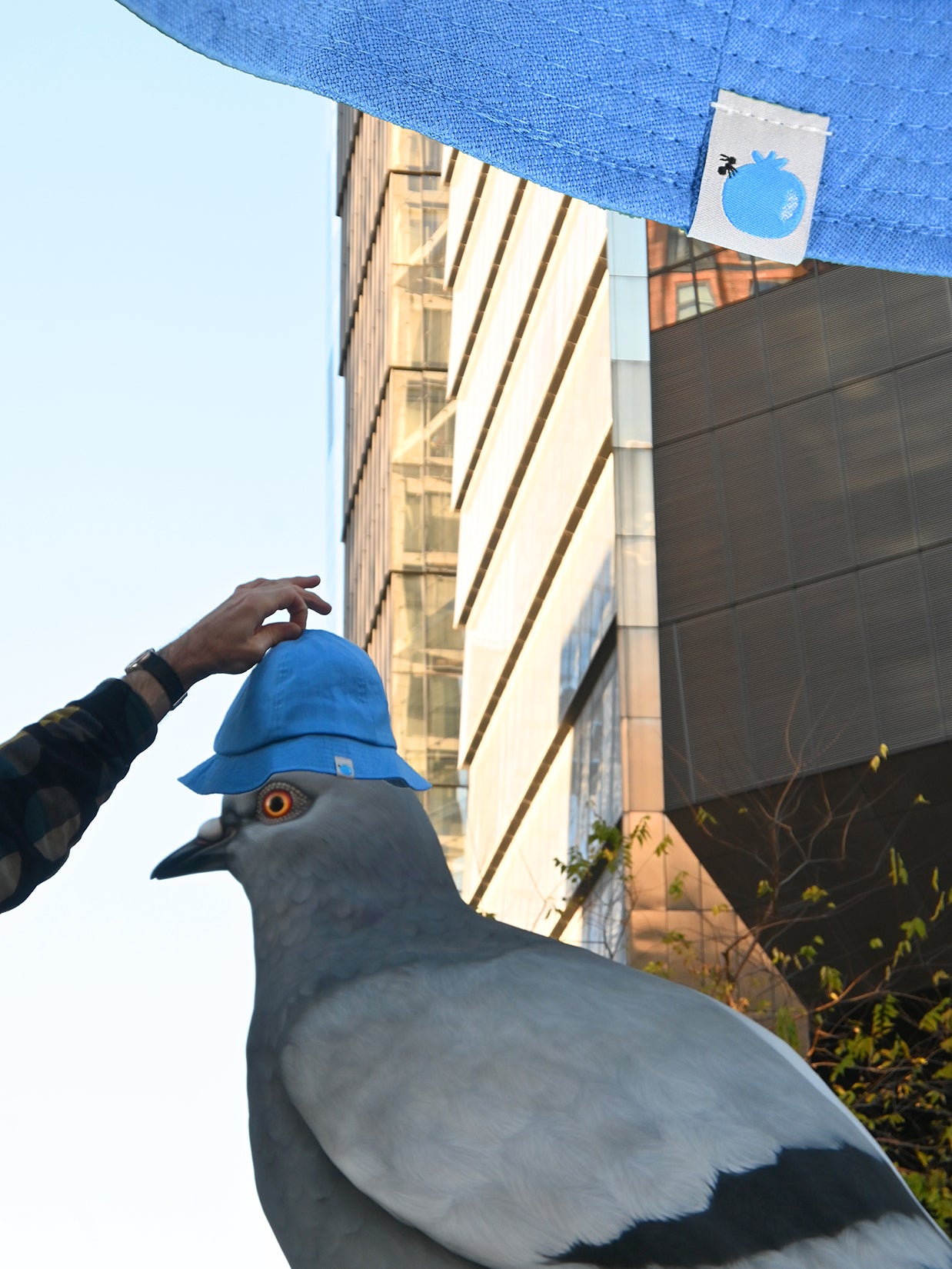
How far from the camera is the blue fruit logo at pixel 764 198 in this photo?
1.88 m

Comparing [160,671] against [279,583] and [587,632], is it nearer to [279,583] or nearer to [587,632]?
[279,583]

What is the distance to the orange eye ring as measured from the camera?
2.63 metres

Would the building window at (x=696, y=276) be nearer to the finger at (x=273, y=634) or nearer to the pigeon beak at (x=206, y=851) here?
the finger at (x=273, y=634)

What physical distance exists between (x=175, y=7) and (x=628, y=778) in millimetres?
15589

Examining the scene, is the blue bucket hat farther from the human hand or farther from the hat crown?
the human hand

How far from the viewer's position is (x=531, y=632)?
2394 cm

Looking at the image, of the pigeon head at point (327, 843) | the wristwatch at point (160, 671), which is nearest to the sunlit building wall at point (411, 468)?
the wristwatch at point (160, 671)

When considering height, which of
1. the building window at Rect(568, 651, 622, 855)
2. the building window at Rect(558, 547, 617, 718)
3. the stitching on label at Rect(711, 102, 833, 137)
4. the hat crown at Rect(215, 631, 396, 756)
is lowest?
the hat crown at Rect(215, 631, 396, 756)

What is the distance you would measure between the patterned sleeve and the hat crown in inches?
12.1

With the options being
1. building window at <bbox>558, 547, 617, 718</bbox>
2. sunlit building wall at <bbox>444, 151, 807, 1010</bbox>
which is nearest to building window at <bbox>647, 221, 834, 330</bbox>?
sunlit building wall at <bbox>444, 151, 807, 1010</bbox>

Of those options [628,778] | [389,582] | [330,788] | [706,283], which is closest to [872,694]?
[628,778]

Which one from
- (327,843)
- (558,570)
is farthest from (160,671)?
(558,570)

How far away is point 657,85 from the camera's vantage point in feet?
6.11

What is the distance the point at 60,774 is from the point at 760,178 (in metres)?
1.52
